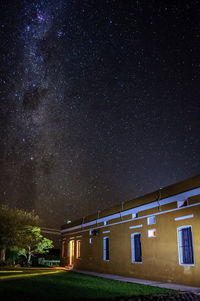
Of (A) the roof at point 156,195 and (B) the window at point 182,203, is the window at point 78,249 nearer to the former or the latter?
(A) the roof at point 156,195

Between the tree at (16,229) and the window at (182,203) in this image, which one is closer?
the window at (182,203)

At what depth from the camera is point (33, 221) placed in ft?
90.1

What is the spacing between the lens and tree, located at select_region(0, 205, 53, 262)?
79.3ft

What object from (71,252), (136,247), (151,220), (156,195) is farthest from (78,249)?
(156,195)

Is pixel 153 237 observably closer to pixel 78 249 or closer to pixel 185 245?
pixel 185 245

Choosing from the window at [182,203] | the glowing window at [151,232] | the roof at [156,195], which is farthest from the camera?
the glowing window at [151,232]

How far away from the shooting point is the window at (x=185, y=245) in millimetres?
11363

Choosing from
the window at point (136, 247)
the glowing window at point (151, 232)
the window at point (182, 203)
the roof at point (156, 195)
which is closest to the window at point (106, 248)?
the roof at point (156, 195)

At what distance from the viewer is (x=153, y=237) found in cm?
1358

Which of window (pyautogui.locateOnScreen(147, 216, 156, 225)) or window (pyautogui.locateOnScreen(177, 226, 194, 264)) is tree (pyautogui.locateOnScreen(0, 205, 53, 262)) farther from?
window (pyautogui.locateOnScreen(177, 226, 194, 264))

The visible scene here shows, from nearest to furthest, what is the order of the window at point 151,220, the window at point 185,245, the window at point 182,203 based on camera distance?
the window at point 185,245 → the window at point 182,203 → the window at point 151,220

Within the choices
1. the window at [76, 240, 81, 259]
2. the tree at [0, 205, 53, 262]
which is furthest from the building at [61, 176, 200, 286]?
the tree at [0, 205, 53, 262]

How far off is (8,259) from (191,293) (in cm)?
2182

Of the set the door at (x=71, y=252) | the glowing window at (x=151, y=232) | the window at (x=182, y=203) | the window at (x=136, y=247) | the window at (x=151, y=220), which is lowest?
the door at (x=71, y=252)
